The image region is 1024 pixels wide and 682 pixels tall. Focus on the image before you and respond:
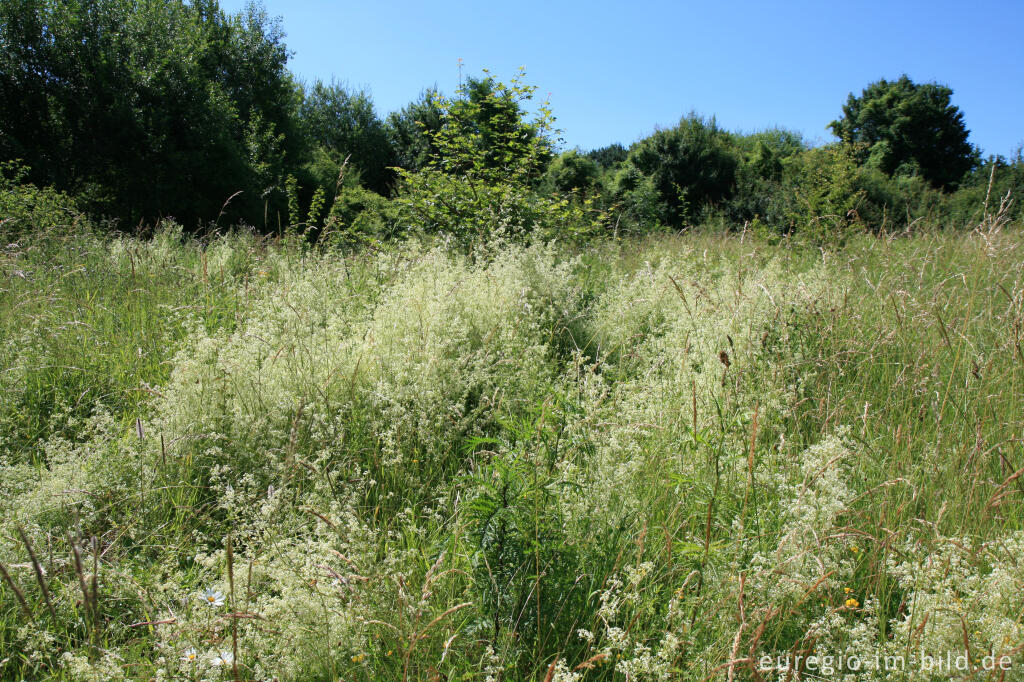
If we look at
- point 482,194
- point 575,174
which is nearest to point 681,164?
point 575,174

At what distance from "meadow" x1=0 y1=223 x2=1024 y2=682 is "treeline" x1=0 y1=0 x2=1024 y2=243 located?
3.52 meters

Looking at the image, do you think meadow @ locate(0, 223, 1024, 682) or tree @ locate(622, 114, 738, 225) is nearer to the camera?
meadow @ locate(0, 223, 1024, 682)

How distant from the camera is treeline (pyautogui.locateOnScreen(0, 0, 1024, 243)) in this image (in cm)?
757

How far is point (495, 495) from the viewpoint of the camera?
163 cm

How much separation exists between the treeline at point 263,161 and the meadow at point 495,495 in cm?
352

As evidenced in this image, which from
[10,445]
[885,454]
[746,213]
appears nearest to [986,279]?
[885,454]

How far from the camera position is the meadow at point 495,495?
4.44ft

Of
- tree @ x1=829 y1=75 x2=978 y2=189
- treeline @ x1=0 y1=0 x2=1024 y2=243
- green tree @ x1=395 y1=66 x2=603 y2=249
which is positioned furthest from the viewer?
tree @ x1=829 y1=75 x2=978 y2=189

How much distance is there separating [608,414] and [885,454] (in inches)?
43.7

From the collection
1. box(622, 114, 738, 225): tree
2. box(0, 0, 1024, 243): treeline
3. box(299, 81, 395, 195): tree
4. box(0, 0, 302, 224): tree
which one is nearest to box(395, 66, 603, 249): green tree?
box(0, 0, 1024, 243): treeline

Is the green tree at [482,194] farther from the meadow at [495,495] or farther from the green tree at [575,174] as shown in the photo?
the green tree at [575,174]

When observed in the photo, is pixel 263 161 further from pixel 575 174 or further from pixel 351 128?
pixel 351 128

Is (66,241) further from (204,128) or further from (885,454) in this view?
(204,128)

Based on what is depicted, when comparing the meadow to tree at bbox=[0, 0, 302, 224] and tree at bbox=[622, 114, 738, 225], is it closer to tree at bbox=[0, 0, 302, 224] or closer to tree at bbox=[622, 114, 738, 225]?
tree at bbox=[0, 0, 302, 224]
